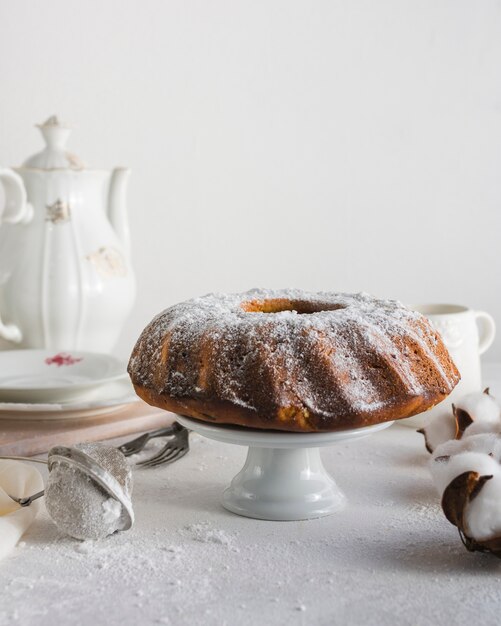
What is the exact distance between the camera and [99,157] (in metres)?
1.78

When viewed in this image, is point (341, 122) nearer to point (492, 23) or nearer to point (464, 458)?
point (492, 23)

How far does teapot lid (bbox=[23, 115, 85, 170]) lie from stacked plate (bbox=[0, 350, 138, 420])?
337 mm

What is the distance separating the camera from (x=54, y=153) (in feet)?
4.87

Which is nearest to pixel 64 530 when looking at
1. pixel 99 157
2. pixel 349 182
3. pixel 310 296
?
pixel 310 296

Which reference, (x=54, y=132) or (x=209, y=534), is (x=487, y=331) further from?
(x=54, y=132)

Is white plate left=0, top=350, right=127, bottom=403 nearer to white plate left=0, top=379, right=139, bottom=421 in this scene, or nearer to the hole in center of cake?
white plate left=0, top=379, right=139, bottom=421

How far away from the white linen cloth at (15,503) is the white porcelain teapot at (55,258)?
1.74ft

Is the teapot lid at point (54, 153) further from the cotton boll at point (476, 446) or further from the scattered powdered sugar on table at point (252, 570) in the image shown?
the cotton boll at point (476, 446)

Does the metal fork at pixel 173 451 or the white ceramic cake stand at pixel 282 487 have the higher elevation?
the white ceramic cake stand at pixel 282 487

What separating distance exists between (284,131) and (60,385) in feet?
2.89

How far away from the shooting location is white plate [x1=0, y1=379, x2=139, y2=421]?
114 centimetres

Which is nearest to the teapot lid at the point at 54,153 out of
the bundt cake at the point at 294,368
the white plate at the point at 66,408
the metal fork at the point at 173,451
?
the white plate at the point at 66,408

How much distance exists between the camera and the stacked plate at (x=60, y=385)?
116 cm

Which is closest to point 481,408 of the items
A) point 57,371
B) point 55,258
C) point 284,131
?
point 57,371
